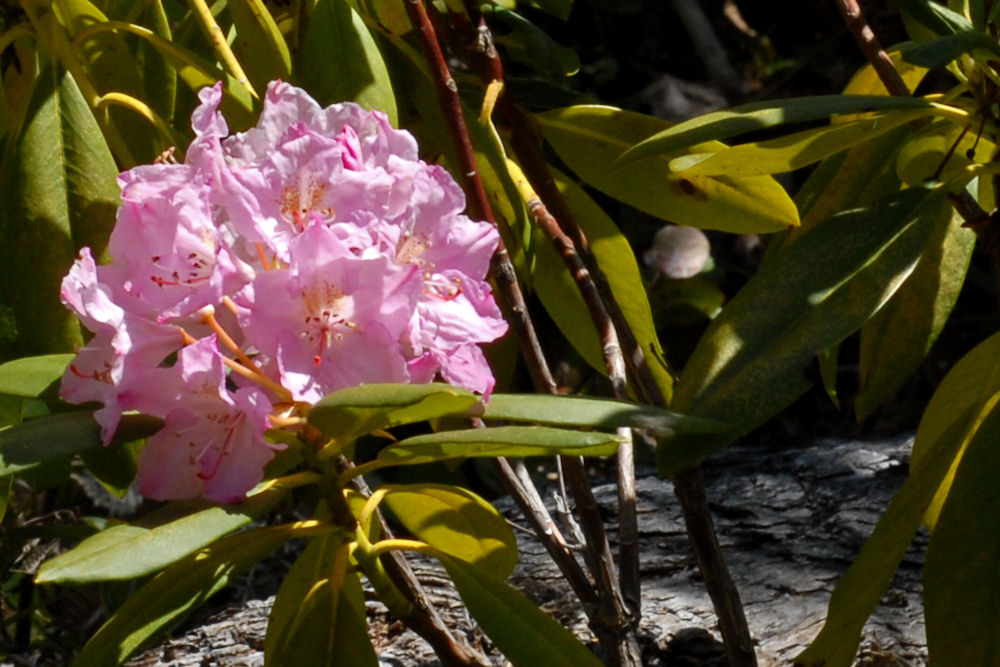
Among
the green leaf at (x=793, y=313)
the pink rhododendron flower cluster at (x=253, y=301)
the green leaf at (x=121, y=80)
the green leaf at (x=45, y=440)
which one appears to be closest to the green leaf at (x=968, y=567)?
the green leaf at (x=793, y=313)

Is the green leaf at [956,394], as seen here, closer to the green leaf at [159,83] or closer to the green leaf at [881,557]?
the green leaf at [881,557]

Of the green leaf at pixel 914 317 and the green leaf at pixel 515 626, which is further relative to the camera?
the green leaf at pixel 914 317

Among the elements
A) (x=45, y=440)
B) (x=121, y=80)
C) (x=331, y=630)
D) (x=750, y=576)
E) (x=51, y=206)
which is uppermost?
(x=121, y=80)

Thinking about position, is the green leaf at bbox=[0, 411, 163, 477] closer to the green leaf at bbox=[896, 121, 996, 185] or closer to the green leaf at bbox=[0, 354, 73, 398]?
the green leaf at bbox=[0, 354, 73, 398]

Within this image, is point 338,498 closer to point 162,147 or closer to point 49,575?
point 49,575

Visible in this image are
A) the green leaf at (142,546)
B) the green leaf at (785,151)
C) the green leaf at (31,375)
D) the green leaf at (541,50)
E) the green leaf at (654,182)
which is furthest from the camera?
the green leaf at (541,50)

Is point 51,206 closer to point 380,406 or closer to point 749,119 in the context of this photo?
point 380,406

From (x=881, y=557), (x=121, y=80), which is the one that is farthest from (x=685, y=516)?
(x=121, y=80)

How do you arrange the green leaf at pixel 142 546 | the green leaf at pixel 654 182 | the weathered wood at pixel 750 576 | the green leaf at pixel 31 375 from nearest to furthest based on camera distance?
1. the green leaf at pixel 142 546
2. the green leaf at pixel 31 375
3. the green leaf at pixel 654 182
4. the weathered wood at pixel 750 576
